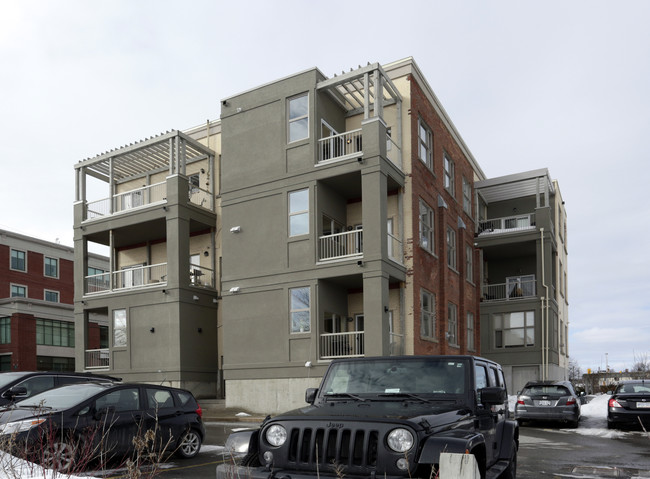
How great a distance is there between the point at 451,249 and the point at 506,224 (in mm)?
9151

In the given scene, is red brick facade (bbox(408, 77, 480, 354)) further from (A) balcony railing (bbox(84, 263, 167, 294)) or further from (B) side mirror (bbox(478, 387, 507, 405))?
(B) side mirror (bbox(478, 387, 507, 405))

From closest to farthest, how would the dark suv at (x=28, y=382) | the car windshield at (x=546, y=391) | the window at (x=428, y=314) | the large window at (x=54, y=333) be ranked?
the dark suv at (x=28, y=382)
the car windshield at (x=546, y=391)
the window at (x=428, y=314)
the large window at (x=54, y=333)

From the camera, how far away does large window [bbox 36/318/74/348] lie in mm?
46188

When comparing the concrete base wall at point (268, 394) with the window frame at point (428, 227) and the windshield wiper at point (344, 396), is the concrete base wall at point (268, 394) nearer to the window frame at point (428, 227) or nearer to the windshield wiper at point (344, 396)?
the window frame at point (428, 227)

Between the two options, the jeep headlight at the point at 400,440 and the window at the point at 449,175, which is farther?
the window at the point at 449,175

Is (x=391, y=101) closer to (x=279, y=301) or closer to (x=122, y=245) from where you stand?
(x=279, y=301)

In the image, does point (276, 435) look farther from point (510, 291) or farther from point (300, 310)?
point (510, 291)

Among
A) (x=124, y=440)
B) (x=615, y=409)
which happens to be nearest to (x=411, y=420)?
(x=124, y=440)

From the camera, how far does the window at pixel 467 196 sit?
32125 millimetres

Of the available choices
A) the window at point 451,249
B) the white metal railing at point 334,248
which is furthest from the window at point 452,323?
the white metal railing at point 334,248

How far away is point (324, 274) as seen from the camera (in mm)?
21359

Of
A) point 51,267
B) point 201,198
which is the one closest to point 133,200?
point 201,198

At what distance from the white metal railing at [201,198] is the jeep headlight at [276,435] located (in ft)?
74.6

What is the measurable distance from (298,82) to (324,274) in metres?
7.18
